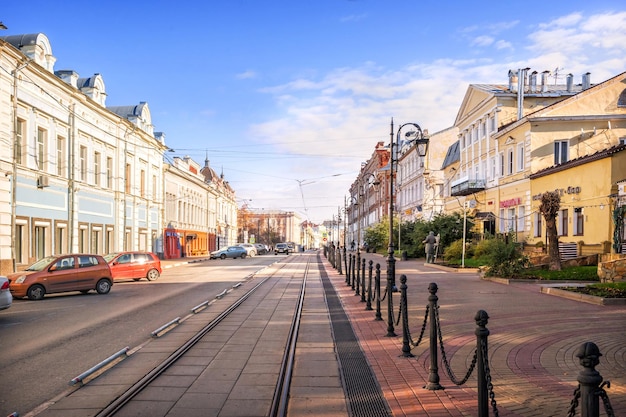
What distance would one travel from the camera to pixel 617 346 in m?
8.10

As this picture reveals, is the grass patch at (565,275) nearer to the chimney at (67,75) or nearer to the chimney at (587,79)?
the chimney at (67,75)

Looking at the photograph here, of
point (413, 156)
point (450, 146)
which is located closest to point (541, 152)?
point (450, 146)

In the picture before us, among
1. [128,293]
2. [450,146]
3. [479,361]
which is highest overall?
[450,146]

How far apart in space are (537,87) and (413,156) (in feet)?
67.8

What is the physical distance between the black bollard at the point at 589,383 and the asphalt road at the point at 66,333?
506cm

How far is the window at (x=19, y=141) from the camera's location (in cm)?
2358

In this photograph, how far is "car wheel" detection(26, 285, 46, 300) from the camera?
16.2m

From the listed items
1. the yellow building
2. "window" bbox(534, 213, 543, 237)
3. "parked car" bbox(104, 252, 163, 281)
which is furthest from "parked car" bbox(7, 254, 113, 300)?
"window" bbox(534, 213, 543, 237)

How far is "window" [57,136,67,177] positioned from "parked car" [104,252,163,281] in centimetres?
697

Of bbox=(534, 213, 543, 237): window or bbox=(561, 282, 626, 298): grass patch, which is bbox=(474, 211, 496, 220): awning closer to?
bbox=(534, 213, 543, 237): window

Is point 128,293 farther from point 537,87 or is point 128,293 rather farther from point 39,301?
point 537,87

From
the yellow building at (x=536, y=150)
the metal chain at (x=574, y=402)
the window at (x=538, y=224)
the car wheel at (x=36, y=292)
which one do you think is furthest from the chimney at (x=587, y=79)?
the metal chain at (x=574, y=402)

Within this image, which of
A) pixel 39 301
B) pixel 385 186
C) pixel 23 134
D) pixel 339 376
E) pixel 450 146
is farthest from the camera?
pixel 385 186

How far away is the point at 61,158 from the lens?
28375mm
